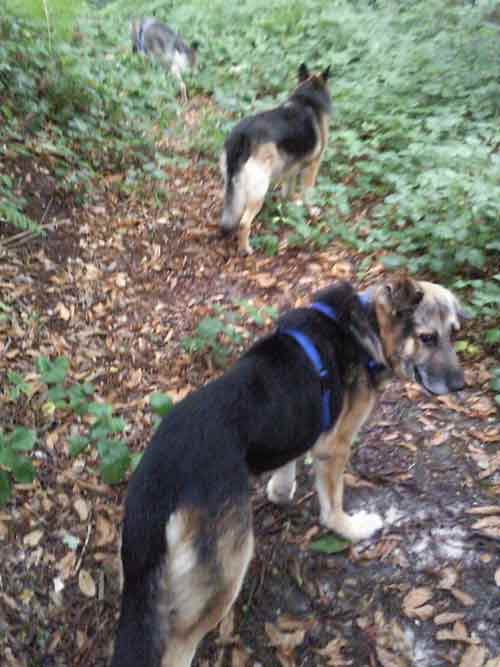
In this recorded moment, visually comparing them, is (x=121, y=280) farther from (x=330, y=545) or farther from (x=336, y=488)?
(x=330, y=545)

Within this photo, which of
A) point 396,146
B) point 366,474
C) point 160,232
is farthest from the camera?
point 396,146

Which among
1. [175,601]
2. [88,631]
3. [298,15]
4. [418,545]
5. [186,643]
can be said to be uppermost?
[298,15]

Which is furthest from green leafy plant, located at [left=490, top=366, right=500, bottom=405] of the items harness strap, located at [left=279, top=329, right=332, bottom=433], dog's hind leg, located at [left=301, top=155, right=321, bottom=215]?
dog's hind leg, located at [left=301, top=155, right=321, bottom=215]

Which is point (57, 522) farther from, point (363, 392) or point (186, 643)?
point (363, 392)

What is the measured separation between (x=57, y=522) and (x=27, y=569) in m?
0.32

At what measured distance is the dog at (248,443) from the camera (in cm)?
209

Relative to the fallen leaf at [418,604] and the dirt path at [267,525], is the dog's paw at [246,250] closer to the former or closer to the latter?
the dirt path at [267,525]

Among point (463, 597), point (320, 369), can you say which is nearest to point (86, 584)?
point (320, 369)

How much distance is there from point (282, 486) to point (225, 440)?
1258 mm

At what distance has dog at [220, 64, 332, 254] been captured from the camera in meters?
5.79

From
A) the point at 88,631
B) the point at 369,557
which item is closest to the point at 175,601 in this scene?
the point at 88,631

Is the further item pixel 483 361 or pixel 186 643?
pixel 483 361

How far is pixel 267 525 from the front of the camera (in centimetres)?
337

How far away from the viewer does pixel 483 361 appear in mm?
4160
